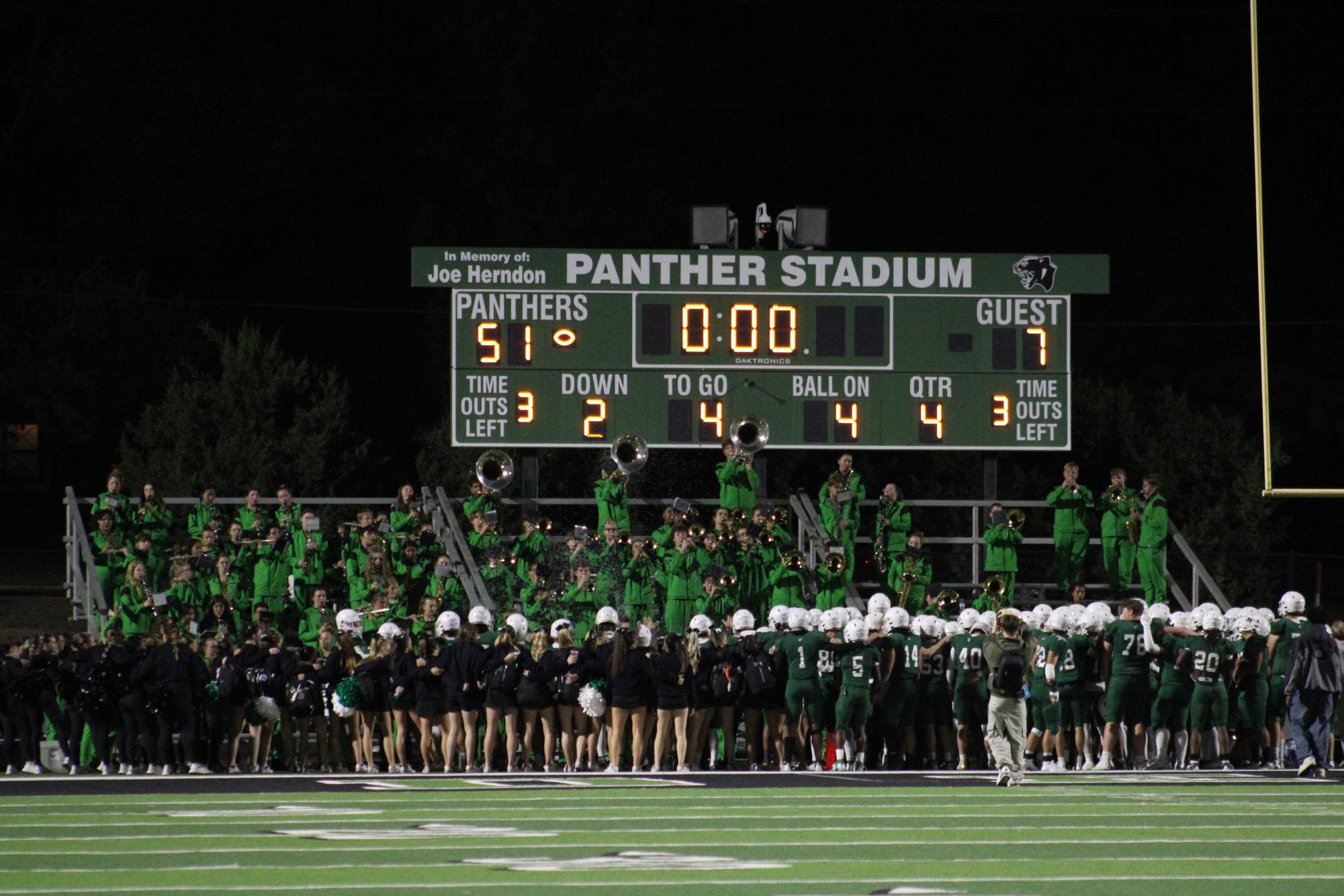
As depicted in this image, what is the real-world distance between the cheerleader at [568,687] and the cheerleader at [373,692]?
113cm

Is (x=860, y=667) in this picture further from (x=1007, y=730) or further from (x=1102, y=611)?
(x=1007, y=730)

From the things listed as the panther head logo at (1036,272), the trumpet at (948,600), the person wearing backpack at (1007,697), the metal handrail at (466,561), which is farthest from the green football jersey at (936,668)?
the panther head logo at (1036,272)

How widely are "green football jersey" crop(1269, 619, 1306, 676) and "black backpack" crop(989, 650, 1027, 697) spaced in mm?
3087

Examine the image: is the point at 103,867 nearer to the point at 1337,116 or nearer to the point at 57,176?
the point at 57,176

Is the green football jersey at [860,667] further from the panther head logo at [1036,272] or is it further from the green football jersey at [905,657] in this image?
the panther head logo at [1036,272]

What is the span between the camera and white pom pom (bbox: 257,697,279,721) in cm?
1495

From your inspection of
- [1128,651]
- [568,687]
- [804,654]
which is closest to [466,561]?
[568,687]

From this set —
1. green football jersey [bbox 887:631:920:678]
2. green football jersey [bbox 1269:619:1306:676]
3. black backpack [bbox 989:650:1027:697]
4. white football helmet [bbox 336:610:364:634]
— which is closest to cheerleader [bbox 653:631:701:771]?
green football jersey [bbox 887:631:920:678]

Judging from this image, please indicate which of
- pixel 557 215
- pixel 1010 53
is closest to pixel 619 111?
pixel 557 215

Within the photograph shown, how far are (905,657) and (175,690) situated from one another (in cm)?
501

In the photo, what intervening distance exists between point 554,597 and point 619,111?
71.2ft

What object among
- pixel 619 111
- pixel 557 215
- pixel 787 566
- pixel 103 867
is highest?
pixel 619 111

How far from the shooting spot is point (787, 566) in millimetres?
18703

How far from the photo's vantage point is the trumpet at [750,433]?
1905 cm
